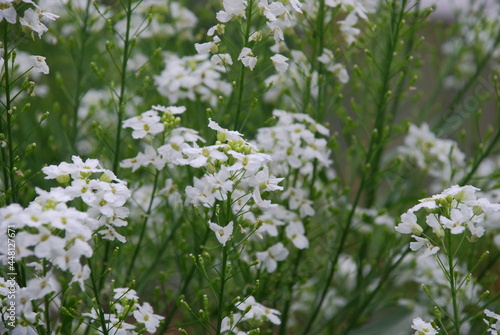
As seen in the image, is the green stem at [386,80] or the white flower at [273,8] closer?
the white flower at [273,8]

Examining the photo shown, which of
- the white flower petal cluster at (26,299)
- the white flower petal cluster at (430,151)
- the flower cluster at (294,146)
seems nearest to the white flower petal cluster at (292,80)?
the flower cluster at (294,146)

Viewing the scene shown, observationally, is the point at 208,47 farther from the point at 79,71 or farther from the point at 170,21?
the point at 170,21

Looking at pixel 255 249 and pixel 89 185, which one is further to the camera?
pixel 255 249

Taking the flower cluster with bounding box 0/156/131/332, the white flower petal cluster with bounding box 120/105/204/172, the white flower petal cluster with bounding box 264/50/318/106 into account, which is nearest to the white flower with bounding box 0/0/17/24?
the flower cluster with bounding box 0/156/131/332

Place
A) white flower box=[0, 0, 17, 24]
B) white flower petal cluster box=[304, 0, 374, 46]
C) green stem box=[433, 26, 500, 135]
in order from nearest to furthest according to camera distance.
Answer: white flower box=[0, 0, 17, 24] < white flower petal cluster box=[304, 0, 374, 46] < green stem box=[433, 26, 500, 135]

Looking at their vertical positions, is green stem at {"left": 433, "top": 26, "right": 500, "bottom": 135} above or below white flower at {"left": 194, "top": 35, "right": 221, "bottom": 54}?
above

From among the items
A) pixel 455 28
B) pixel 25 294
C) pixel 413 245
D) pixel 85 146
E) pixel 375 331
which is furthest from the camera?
pixel 85 146

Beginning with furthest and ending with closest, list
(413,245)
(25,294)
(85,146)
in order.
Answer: (85,146) < (413,245) < (25,294)

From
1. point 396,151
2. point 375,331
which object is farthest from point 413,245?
point 396,151

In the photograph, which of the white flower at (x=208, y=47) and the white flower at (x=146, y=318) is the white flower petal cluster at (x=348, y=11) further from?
the white flower at (x=146, y=318)

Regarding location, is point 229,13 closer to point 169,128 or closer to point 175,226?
point 169,128

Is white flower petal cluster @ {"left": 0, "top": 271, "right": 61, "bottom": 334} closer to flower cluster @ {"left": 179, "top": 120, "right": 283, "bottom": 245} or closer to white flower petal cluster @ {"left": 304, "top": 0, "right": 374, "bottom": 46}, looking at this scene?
flower cluster @ {"left": 179, "top": 120, "right": 283, "bottom": 245}
